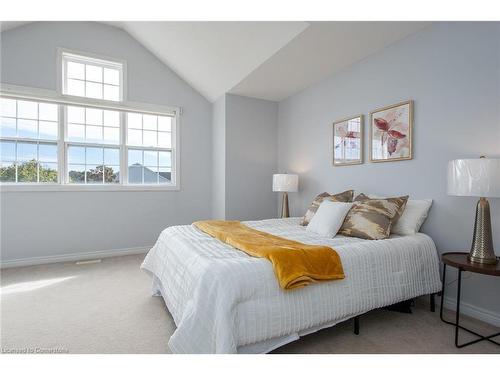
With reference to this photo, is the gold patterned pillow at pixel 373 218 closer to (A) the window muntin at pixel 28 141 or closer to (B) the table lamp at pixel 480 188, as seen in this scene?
(B) the table lamp at pixel 480 188

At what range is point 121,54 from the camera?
411cm

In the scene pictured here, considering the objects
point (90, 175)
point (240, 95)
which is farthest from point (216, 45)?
point (90, 175)

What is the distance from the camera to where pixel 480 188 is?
1.77 m

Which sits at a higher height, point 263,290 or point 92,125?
point 92,125

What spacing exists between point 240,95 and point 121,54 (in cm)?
190

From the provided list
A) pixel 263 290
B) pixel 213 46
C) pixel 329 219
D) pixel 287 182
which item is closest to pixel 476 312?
pixel 329 219

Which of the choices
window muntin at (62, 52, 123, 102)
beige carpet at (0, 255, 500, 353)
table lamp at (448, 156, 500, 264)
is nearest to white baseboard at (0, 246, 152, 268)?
beige carpet at (0, 255, 500, 353)

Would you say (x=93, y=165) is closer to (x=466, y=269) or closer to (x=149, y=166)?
(x=149, y=166)

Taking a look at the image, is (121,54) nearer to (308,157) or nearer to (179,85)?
(179,85)

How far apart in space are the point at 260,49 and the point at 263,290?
8.51ft

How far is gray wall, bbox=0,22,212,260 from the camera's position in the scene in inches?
139

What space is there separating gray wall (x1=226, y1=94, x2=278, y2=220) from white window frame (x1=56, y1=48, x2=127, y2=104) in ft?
5.27

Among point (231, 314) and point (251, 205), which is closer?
point (231, 314)
